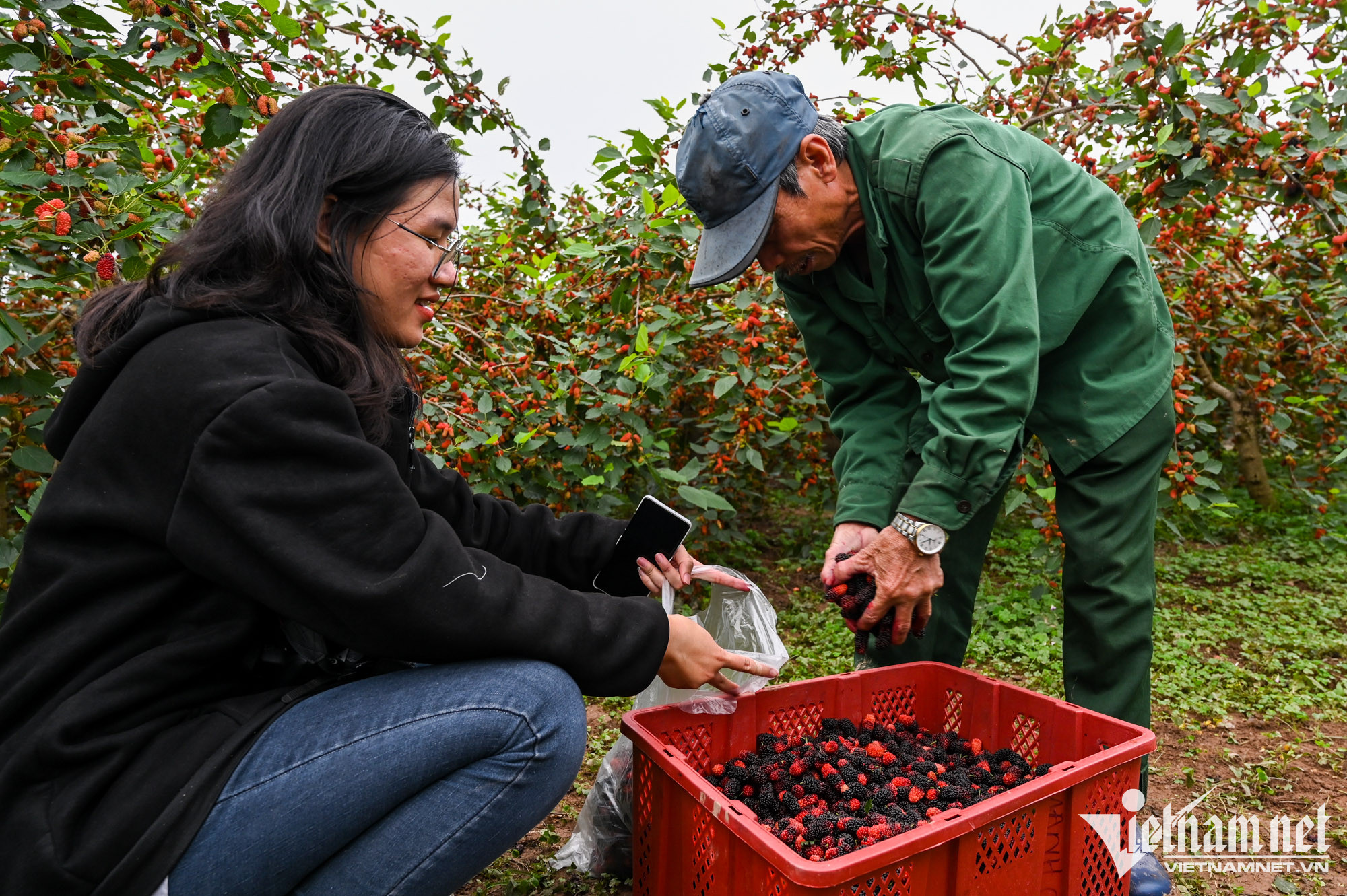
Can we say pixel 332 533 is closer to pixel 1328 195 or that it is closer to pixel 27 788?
pixel 27 788

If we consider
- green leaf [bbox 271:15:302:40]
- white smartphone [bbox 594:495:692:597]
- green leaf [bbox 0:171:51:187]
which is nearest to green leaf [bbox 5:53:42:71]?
green leaf [bbox 0:171:51:187]

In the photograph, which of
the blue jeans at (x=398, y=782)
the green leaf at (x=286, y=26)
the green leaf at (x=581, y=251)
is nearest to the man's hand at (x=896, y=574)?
the blue jeans at (x=398, y=782)

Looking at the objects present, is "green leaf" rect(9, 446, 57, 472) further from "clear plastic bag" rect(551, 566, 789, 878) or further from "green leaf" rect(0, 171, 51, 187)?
"clear plastic bag" rect(551, 566, 789, 878)

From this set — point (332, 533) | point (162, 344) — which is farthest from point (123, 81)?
point (332, 533)

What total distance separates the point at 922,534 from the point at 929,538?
0.02 m

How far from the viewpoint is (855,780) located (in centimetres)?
156

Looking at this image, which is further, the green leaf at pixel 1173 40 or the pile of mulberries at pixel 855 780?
the green leaf at pixel 1173 40

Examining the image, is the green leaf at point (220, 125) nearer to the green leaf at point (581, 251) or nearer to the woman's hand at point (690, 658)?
the green leaf at point (581, 251)

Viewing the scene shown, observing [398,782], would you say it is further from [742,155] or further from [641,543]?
[742,155]

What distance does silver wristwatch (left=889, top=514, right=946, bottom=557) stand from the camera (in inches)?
59.9

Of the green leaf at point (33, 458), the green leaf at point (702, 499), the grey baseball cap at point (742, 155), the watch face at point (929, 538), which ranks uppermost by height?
the grey baseball cap at point (742, 155)

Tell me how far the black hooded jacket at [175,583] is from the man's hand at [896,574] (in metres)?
0.77

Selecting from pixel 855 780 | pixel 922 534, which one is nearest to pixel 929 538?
pixel 922 534

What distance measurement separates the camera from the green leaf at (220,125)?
186 centimetres
